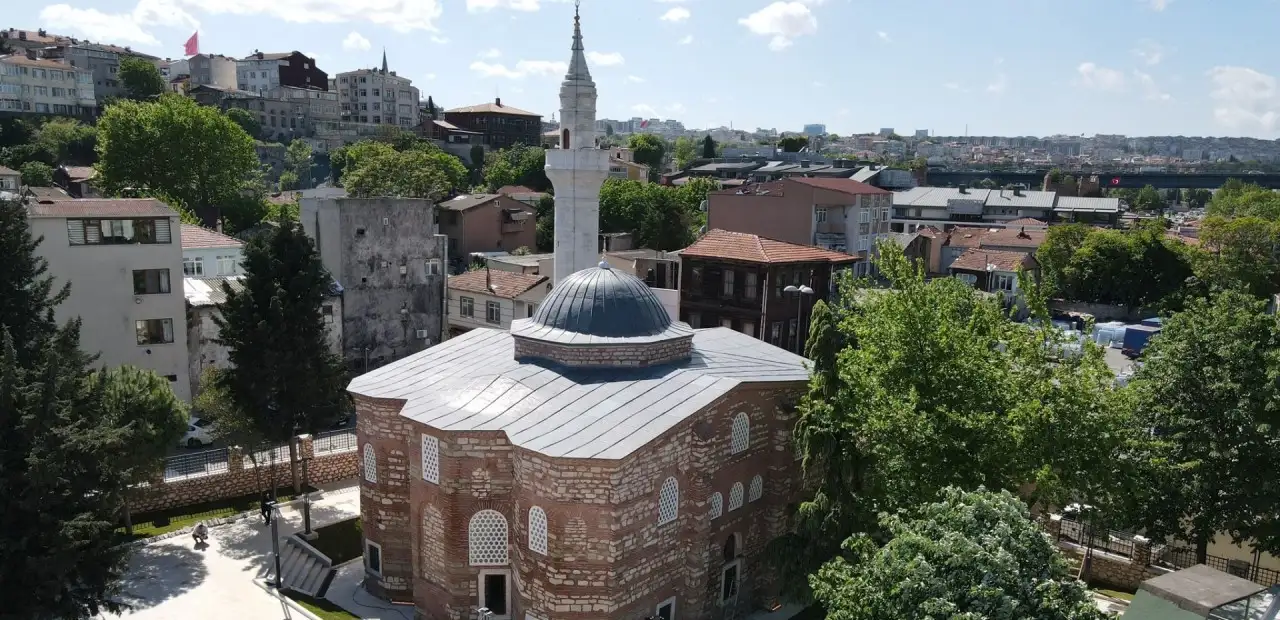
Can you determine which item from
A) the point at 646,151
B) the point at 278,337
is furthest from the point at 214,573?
the point at 646,151

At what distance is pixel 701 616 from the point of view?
20.5 meters

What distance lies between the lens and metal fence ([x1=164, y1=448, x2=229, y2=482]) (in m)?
27.8

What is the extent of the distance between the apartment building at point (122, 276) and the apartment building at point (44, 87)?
2831 inches

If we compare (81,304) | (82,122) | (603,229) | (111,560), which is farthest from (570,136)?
(82,122)

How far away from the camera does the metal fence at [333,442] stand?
99.3 ft

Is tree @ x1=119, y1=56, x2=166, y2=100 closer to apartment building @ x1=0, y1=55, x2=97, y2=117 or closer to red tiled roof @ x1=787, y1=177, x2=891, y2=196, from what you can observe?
apartment building @ x1=0, y1=55, x2=97, y2=117

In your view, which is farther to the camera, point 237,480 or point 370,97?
point 370,97

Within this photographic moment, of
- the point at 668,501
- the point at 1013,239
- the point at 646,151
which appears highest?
the point at 646,151

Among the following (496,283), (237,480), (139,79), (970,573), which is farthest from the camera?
(139,79)

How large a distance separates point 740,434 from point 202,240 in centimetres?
3308

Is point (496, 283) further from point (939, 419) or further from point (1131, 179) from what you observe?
point (1131, 179)

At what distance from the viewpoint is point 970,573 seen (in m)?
12.9

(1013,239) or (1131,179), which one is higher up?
(1131,179)

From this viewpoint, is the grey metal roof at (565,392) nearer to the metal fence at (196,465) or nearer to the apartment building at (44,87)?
the metal fence at (196,465)
